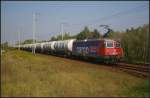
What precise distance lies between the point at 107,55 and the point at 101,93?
14.6 m

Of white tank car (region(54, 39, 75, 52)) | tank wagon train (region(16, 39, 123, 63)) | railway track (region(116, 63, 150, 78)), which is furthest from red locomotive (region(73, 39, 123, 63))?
white tank car (region(54, 39, 75, 52))

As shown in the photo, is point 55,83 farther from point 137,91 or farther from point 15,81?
point 137,91

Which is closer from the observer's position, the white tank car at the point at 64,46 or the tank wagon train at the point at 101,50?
the tank wagon train at the point at 101,50

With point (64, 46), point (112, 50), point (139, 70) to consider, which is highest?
point (64, 46)

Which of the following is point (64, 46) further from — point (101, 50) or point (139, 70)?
point (139, 70)

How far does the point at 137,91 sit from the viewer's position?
11969 millimetres

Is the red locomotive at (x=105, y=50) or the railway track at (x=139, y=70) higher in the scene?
the red locomotive at (x=105, y=50)

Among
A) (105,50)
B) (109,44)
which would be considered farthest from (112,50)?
(105,50)

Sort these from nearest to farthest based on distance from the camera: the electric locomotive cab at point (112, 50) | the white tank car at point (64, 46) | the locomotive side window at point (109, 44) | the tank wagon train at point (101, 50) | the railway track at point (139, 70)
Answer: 1. the railway track at point (139, 70)
2. the electric locomotive cab at point (112, 50)
3. the tank wagon train at point (101, 50)
4. the locomotive side window at point (109, 44)
5. the white tank car at point (64, 46)

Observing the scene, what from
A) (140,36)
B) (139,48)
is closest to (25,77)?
(139,48)

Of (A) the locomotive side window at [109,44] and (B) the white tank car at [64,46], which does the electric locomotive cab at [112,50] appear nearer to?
(A) the locomotive side window at [109,44]

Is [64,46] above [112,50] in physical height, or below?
above

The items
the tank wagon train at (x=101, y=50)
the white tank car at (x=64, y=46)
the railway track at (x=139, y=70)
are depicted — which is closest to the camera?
the railway track at (x=139, y=70)

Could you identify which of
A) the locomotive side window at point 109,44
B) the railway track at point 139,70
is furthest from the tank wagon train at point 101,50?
the railway track at point 139,70
